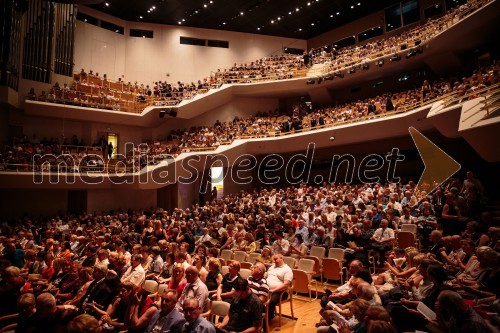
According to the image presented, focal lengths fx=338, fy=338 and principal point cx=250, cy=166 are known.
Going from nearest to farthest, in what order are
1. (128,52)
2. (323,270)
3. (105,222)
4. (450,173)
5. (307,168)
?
1. (323,270)
2. (105,222)
3. (450,173)
4. (307,168)
5. (128,52)

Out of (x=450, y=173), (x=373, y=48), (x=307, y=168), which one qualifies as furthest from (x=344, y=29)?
(x=450, y=173)

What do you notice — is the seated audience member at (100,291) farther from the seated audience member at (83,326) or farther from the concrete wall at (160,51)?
the concrete wall at (160,51)

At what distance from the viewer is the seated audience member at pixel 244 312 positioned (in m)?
3.36

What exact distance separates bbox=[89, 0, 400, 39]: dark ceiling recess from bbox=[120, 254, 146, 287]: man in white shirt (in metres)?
15.5

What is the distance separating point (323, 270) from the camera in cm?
586

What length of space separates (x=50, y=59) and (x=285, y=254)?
14.1 meters

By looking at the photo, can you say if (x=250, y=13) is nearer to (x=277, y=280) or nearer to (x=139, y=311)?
(x=277, y=280)

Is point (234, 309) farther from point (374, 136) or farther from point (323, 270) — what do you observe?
point (374, 136)

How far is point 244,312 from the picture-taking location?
→ 343cm

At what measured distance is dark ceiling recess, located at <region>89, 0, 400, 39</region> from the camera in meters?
17.0

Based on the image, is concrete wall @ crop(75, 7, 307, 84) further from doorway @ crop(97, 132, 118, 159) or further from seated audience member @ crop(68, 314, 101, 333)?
seated audience member @ crop(68, 314, 101, 333)

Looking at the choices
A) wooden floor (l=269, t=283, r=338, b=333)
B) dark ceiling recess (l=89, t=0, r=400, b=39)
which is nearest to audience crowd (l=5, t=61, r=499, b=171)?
dark ceiling recess (l=89, t=0, r=400, b=39)

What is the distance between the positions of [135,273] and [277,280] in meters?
1.83

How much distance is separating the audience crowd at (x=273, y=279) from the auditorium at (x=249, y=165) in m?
0.02
